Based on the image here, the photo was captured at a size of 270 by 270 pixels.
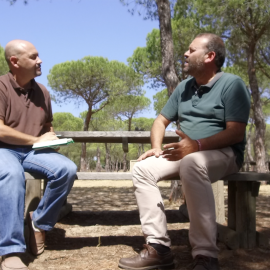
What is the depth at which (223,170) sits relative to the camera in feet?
7.58

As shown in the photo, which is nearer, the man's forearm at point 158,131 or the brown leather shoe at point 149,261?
the brown leather shoe at point 149,261

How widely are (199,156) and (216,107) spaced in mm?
452

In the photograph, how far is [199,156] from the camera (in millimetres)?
2189

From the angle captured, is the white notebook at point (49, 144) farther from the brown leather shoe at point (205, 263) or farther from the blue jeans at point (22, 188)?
the brown leather shoe at point (205, 263)

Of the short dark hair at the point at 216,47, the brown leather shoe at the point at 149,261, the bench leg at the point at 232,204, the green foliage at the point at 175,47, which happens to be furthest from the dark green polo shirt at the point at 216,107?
the green foliage at the point at 175,47

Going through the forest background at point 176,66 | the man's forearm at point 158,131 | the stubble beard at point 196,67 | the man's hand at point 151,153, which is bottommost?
the man's hand at point 151,153

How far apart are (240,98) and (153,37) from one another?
807 inches

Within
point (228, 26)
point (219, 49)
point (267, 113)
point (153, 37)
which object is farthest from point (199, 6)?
point (267, 113)

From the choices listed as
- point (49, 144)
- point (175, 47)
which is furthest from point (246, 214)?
point (175, 47)

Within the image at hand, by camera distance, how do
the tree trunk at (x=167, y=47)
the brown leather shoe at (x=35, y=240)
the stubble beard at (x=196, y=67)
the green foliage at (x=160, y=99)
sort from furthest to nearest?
1. the green foliage at (x=160, y=99)
2. the tree trunk at (x=167, y=47)
3. the stubble beard at (x=196, y=67)
4. the brown leather shoe at (x=35, y=240)

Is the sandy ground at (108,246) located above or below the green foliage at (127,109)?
below

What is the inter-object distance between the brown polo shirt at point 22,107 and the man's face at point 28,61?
0.11m

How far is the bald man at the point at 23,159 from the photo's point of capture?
214cm

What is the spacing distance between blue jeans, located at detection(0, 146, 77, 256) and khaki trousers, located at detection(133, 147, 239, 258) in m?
0.52
